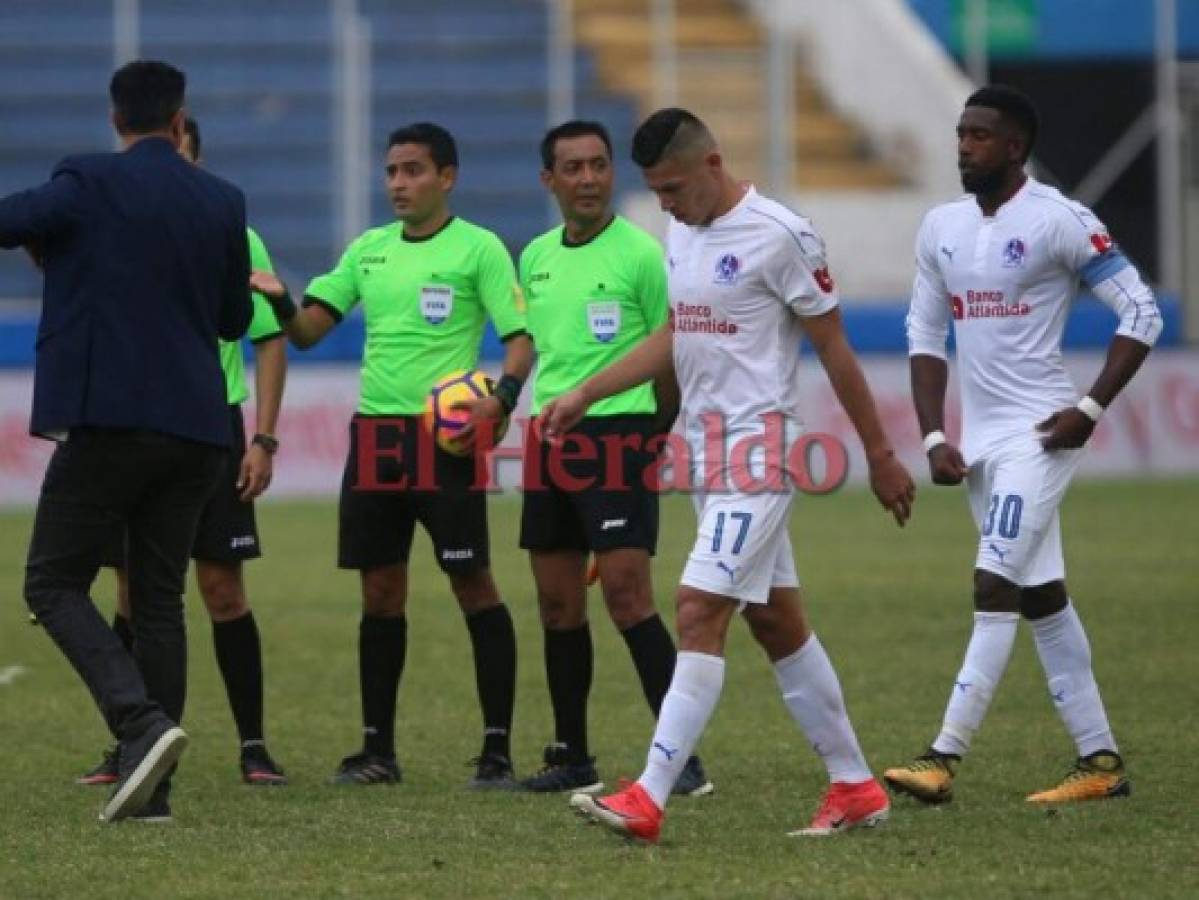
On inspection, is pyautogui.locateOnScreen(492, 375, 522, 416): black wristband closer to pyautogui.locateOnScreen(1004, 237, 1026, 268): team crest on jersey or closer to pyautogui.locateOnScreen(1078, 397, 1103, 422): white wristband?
pyautogui.locateOnScreen(1004, 237, 1026, 268): team crest on jersey

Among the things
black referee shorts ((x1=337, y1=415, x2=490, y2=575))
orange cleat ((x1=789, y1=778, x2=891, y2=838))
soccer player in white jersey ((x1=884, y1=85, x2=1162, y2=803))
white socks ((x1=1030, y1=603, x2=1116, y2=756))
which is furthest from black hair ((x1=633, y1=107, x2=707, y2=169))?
white socks ((x1=1030, y1=603, x2=1116, y2=756))

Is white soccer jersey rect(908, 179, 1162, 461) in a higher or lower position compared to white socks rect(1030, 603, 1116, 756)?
higher

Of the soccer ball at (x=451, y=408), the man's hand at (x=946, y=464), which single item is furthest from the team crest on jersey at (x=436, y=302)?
the man's hand at (x=946, y=464)

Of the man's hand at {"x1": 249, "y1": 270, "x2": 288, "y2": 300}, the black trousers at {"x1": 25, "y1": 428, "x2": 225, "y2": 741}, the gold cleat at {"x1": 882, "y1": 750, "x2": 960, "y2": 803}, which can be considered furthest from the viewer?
the man's hand at {"x1": 249, "y1": 270, "x2": 288, "y2": 300}

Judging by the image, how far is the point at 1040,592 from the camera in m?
8.66

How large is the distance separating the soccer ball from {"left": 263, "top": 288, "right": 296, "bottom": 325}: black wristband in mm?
569

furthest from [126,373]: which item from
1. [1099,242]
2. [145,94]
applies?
[1099,242]

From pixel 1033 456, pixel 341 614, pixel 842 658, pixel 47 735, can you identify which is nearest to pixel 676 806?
pixel 1033 456

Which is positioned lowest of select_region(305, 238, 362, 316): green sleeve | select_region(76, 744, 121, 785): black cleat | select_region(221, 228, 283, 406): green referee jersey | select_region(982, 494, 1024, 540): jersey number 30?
select_region(76, 744, 121, 785): black cleat

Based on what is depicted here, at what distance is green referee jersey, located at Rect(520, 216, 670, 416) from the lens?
9305 mm

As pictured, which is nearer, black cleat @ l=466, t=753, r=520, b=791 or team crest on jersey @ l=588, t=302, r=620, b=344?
black cleat @ l=466, t=753, r=520, b=791

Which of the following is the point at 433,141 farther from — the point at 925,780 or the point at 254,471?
the point at 925,780

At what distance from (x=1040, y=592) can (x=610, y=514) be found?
1503mm

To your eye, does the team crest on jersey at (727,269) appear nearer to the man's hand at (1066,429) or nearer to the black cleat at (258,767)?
the man's hand at (1066,429)
